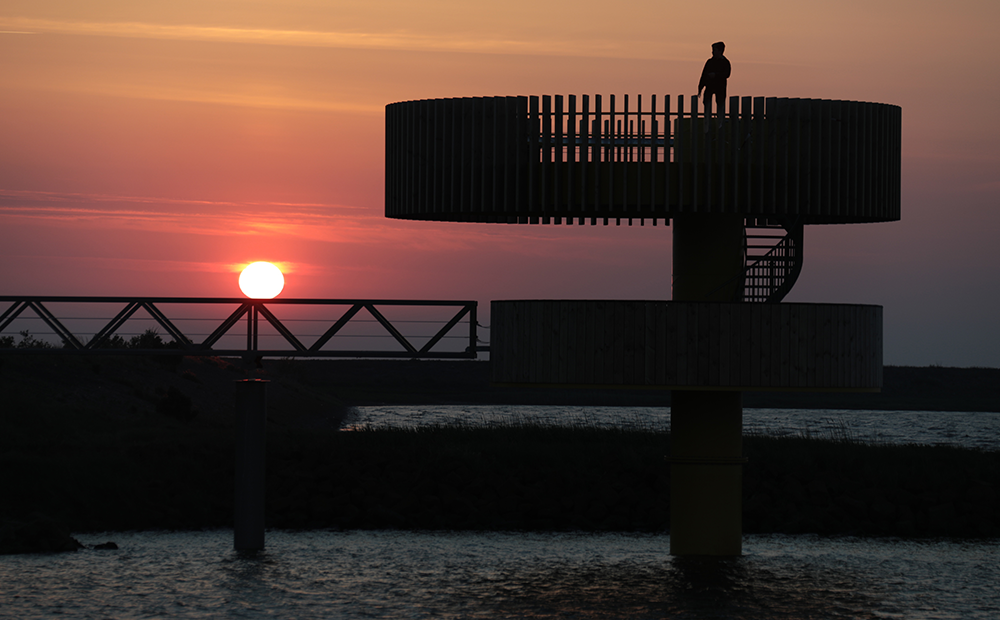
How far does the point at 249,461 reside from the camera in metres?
27.0

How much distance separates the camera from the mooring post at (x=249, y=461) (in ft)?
88.4

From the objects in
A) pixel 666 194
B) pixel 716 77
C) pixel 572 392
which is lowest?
pixel 572 392

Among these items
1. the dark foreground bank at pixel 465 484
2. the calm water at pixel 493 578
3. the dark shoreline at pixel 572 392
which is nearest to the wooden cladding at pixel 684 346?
the calm water at pixel 493 578

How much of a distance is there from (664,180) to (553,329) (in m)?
3.64

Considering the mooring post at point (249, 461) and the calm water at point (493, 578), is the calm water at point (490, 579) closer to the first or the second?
the calm water at point (493, 578)

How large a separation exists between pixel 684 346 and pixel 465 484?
42.7 feet

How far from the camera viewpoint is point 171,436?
3975cm

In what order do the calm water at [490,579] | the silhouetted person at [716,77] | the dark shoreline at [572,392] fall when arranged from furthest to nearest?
1. the dark shoreline at [572,392]
2. the silhouetted person at [716,77]
3. the calm water at [490,579]

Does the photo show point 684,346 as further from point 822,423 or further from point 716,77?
point 822,423

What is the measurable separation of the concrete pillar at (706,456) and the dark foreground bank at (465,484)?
6.51 m

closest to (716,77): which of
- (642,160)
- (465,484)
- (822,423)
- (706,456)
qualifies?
(642,160)

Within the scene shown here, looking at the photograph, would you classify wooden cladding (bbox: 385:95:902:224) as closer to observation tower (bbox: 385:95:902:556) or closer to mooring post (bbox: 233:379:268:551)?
observation tower (bbox: 385:95:902:556)

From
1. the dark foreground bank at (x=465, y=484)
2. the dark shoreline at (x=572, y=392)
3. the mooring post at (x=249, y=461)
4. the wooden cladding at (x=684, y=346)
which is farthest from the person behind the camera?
the dark shoreline at (x=572, y=392)

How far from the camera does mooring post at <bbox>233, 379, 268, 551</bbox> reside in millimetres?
26938
